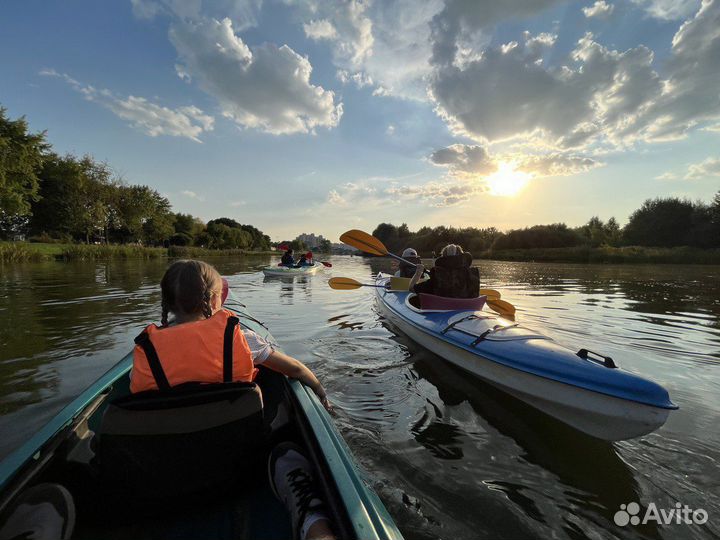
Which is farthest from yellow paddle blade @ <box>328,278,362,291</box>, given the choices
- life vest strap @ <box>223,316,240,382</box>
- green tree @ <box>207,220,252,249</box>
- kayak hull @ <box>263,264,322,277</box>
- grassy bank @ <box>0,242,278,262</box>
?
Answer: green tree @ <box>207,220,252,249</box>

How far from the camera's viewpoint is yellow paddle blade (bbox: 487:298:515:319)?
20.2 feet

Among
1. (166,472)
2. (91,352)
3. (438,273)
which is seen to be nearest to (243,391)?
(166,472)

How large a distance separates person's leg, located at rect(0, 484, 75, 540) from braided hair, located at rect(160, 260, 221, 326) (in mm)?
907

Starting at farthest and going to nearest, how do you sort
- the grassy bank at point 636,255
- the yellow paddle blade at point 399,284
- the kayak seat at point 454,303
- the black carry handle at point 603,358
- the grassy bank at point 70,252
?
the grassy bank at point 636,255, the grassy bank at point 70,252, the yellow paddle blade at point 399,284, the kayak seat at point 454,303, the black carry handle at point 603,358

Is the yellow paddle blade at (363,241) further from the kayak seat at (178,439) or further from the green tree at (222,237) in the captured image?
the green tree at (222,237)

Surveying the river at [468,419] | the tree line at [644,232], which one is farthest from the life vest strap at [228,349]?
the tree line at [644,232]

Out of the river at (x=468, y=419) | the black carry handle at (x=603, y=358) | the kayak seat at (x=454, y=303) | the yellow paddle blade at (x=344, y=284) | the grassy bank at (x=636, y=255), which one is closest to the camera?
the river at (x=468, y=419)

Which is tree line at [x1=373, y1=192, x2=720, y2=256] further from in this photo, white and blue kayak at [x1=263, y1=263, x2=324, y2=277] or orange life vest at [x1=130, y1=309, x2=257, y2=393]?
orange life vest at [x1=130, y1=309, x2=257, y2=393]

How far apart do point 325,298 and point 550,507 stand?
30.5 feet

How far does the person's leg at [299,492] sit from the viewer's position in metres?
1.44

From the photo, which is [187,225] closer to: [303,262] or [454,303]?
[303,262]

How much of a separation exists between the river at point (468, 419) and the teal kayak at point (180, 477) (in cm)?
84

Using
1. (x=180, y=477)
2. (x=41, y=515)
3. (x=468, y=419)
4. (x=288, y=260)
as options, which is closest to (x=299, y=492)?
(x=180, y=477)

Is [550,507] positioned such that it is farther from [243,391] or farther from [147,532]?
[147,532]
